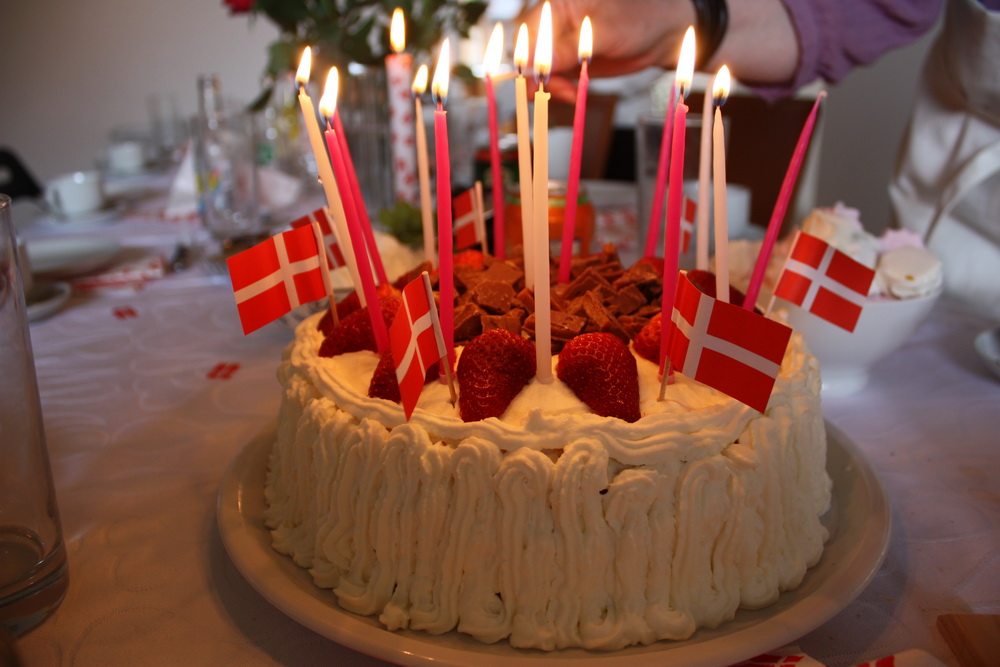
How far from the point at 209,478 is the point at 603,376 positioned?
630 millimetres

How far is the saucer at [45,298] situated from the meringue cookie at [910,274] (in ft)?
5.41

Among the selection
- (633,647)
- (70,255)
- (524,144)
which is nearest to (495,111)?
(524,144)

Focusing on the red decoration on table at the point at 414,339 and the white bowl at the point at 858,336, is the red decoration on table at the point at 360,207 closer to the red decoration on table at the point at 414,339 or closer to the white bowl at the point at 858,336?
the red decoration on table at the point at 414,339

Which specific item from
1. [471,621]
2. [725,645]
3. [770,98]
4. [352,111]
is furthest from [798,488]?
[352,111]

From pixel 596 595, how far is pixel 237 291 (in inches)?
21.0

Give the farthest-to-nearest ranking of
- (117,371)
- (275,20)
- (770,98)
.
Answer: (275,20)
(770,98)
(117,371)

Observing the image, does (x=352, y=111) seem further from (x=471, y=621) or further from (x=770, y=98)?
(x=471, y=621)

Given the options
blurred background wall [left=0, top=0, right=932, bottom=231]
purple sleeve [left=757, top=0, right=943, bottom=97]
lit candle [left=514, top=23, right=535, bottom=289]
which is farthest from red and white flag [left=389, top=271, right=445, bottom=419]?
blurred background wall [left=0, top=0, right=932, bottom=231]

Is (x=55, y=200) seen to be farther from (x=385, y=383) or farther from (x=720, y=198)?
(x=720, y=198)

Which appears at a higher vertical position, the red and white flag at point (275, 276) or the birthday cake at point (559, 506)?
the red and white flag at point (275, 276)

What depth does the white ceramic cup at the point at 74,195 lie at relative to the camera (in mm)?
2471

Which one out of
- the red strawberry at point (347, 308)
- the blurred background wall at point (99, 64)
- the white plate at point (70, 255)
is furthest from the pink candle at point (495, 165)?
the blurred background wall at point (99, 64)

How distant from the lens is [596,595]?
81cm

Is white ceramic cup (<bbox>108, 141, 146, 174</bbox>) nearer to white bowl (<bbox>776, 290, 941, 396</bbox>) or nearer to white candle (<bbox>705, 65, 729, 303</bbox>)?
white bowl (<bbox>776, 290, 941, 396</bbox>)
